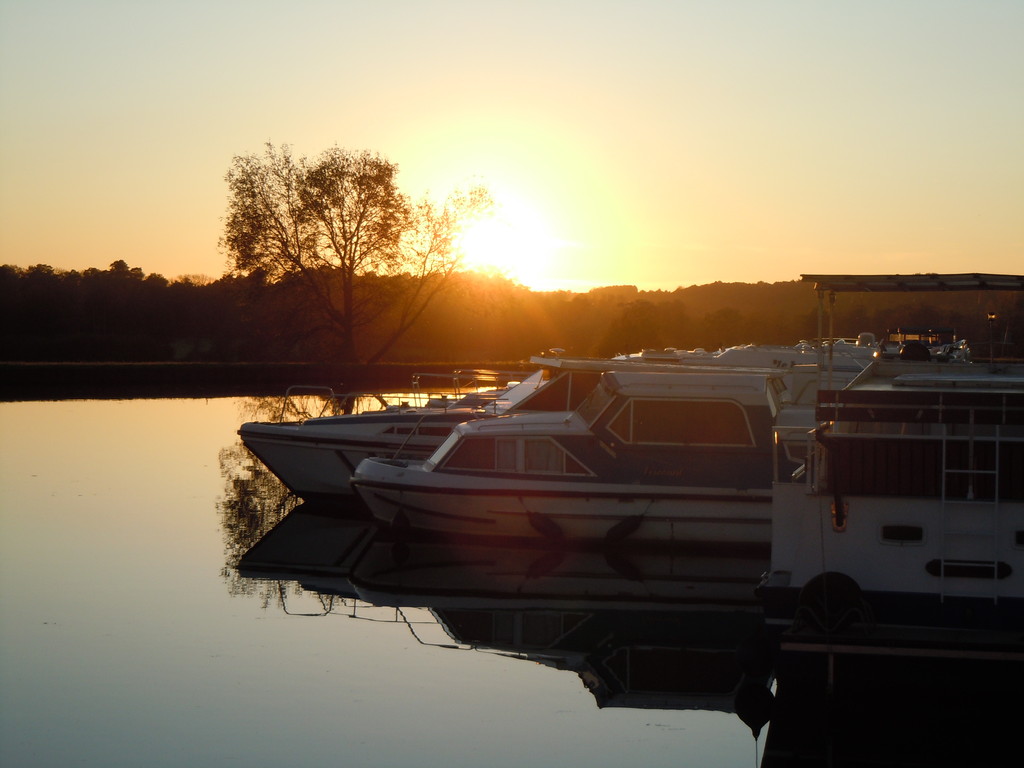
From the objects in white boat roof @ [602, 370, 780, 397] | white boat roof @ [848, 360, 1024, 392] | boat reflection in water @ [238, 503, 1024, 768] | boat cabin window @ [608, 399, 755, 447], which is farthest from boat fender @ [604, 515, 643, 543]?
white boat roof @ [848, 360, 1024, 392]

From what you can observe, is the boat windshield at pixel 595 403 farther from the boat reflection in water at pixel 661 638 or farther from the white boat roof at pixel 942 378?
the white boat roof at pixel 942 378

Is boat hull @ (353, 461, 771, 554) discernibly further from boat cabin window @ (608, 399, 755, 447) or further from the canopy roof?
the canopy roof

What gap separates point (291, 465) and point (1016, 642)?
13538mm

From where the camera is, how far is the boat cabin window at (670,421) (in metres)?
16.5

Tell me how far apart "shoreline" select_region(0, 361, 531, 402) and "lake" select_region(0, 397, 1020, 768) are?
99.1ft

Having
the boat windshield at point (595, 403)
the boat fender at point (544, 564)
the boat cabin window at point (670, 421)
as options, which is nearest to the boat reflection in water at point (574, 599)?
the boat fender at point (544, 564)

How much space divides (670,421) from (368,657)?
21.3 feet

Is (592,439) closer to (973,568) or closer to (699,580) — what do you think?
(699,580)

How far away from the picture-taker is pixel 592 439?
1647 centimetres

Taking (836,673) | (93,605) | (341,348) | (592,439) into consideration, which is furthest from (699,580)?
(341,348)

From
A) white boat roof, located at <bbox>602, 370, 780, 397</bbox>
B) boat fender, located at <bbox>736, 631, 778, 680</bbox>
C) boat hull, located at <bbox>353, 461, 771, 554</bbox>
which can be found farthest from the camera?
white boat roof, located at <bbox>602, 370, 780, 397</bbox>

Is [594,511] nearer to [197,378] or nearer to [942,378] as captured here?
[942,378]

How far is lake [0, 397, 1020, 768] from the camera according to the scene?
368 inches

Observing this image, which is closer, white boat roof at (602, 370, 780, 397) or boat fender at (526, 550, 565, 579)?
boat fender at (526, 550, 565, 579)
